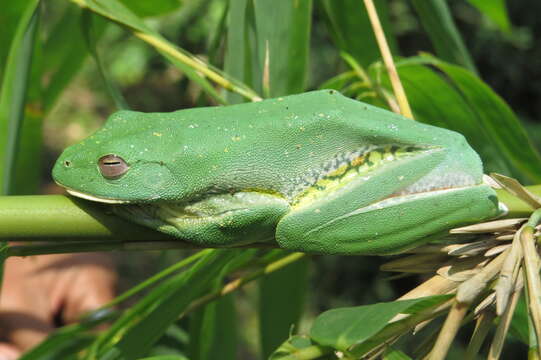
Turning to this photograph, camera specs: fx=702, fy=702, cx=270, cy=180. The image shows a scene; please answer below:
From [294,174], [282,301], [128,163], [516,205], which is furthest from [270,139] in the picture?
[282,301]

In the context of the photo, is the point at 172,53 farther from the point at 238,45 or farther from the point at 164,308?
the point at 164,308

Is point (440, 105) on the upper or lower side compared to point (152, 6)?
lower

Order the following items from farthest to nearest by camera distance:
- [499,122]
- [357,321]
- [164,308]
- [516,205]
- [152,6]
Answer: [152,6] < [499,122] < [164,308] < [516,205] < [357,321]

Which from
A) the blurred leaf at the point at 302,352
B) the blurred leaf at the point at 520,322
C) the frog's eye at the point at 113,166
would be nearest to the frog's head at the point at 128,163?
the frog's eye at the point at 113,166

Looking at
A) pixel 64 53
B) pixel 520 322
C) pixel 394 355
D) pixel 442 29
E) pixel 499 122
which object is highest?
pixel 64 53

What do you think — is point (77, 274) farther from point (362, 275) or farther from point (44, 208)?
point (362, 275)

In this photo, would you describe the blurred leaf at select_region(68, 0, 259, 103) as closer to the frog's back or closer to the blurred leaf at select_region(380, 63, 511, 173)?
the frog's back

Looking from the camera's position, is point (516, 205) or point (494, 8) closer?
point (516, 205)
